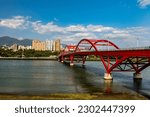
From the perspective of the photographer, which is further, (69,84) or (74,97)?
(69,84)

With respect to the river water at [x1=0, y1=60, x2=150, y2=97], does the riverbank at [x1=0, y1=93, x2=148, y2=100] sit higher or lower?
higher

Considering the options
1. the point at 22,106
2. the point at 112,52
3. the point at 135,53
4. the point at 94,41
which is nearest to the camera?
the point at 22,106

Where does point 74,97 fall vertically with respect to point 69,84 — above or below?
above

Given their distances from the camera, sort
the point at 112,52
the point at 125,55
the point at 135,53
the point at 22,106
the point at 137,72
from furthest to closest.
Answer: the point at 137,72
the point at 112,52
the point at 125,55
the point at 135,53
the point at 22,106

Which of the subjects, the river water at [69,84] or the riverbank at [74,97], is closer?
the riverbank at [74,97]

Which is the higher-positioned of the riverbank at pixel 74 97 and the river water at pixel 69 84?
the riverbank at pixel 74 97

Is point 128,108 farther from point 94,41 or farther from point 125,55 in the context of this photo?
point 94,41

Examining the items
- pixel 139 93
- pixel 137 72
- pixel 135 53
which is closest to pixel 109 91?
pixel 139 93

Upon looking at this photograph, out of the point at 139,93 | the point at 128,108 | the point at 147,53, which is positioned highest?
the point at 147,53

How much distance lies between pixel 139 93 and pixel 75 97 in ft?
39.2

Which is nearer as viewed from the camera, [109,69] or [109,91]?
[109,91]

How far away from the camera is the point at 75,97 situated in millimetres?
41312

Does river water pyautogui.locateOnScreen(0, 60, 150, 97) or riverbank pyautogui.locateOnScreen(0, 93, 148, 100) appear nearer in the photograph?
riverbank pyautogui.locateOnScreen(0, 93, 148, 100)

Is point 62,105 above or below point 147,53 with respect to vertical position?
below
